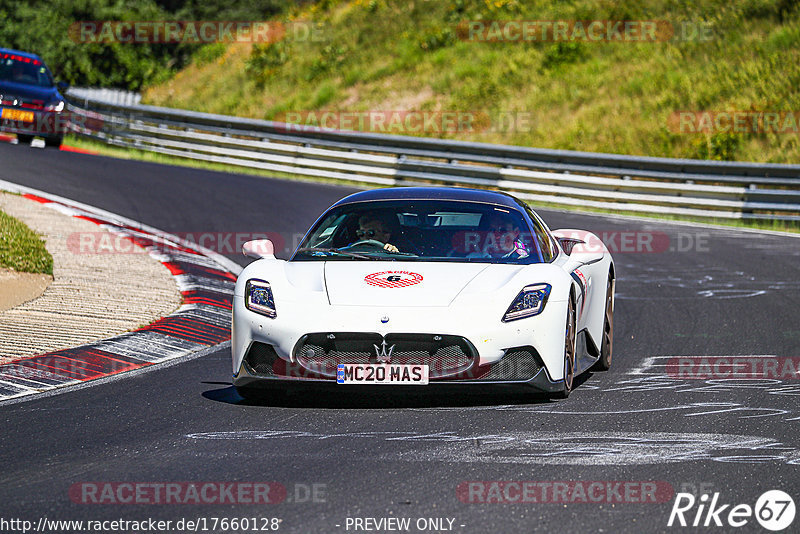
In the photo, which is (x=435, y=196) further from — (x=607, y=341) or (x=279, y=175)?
(x=279, y=175)

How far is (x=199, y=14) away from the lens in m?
55.7

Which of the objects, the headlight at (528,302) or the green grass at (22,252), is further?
the green grass at (22,252)

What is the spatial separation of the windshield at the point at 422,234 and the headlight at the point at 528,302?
0.52 meters

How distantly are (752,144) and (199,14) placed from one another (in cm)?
3587

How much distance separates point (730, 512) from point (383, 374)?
91.2 inches

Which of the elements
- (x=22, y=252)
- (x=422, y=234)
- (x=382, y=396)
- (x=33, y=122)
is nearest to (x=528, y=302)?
(x=382, y=396)

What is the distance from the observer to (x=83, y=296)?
10703mm

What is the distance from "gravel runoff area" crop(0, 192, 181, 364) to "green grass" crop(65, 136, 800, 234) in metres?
8.89

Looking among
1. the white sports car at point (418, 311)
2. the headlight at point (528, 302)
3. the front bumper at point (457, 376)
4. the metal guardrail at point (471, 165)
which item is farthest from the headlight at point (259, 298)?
the metal guardrail at point (471, 165)

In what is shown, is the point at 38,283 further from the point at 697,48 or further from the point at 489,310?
the point at 697,48

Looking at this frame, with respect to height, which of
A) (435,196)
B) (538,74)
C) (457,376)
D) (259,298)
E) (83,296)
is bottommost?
(83,296)

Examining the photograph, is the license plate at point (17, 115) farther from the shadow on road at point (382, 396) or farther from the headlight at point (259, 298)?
the headlight at point (259, 298)

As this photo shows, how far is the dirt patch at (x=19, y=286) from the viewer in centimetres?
1054

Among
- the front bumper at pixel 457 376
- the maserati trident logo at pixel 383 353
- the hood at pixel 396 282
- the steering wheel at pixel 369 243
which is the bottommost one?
the front bumper at pixel 457 376
